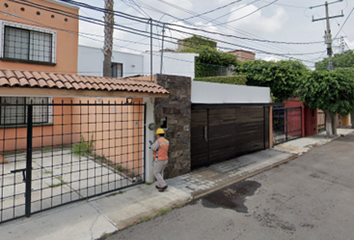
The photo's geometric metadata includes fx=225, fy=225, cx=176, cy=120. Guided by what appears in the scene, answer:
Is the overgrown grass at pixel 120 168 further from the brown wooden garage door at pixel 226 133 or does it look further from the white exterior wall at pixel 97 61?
the white exterior wall at pixel 97 61

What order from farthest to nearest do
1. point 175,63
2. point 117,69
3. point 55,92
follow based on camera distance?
point 175,63
point 117,69
point 55,92

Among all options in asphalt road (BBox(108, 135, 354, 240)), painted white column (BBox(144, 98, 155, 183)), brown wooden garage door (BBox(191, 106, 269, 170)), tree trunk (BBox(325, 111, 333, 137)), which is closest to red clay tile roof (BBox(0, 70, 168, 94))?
painted white column (BBox(144, 98, 155, 183))

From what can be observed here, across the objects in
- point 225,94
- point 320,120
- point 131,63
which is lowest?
point 320,120

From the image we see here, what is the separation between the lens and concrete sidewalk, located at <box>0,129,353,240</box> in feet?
12.7

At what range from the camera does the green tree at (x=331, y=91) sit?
12766 mm

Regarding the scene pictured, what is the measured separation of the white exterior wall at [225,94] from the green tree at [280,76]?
731 cm

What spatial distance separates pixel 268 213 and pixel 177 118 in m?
3.38

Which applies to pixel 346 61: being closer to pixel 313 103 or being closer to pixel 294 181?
pixel 313 103

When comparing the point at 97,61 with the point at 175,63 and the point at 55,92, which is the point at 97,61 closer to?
the point at 175,63

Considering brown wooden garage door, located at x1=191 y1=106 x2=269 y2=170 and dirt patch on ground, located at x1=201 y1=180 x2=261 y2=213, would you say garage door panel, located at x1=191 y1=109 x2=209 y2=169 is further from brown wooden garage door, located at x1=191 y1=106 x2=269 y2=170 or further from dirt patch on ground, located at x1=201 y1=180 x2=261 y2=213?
dirt patch on ground, located at x1=201 y1=180 x2=261 y2=213

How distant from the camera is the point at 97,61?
18.4 metres

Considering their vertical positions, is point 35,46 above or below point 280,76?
below

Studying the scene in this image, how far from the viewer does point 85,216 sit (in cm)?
439

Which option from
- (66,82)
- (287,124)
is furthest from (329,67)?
(66,82)
